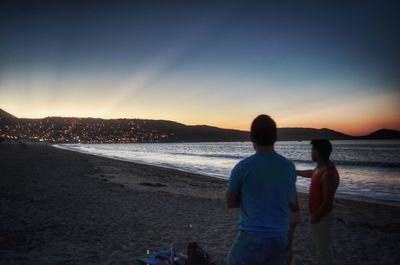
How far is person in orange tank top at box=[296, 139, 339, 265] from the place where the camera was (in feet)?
13.1

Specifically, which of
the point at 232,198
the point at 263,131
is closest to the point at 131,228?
the point at 232,198

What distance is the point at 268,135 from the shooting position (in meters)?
2.72

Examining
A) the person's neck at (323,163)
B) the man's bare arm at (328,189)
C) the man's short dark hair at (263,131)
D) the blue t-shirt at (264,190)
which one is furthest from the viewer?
the person's neck at (323,163)

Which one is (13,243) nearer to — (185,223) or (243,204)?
A: (185,223)

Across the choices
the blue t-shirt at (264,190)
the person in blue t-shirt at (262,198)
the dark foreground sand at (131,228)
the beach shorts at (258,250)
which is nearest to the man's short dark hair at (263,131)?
the person in blue t-shirt at (262,198)

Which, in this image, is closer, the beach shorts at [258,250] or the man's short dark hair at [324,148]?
the beach shorts at [258,250]

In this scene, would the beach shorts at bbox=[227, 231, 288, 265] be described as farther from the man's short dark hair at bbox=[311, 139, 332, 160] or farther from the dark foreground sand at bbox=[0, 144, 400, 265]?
the dark foreground sand at bbox=[0, 144, 400, 265]

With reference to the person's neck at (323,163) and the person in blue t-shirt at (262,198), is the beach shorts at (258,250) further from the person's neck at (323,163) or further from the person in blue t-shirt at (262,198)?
the person's neck at (323,163)

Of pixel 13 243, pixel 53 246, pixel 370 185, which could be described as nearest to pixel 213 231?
pixel 53 246

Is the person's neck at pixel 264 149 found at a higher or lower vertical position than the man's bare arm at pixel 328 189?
higher

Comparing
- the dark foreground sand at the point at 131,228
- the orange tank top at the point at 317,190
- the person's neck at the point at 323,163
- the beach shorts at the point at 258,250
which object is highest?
the person's neck at the point at 323,163

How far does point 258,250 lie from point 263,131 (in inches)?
38.2

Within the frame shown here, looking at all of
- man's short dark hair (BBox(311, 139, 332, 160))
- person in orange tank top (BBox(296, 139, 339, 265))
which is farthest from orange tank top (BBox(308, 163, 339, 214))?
man's short dark hair (BBox(311, 139, 332, 160))

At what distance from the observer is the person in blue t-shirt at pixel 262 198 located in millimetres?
2631
